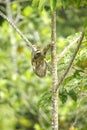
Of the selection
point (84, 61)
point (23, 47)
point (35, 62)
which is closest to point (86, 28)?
point (35, 62)

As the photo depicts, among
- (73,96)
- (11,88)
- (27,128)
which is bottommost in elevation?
(27,128)

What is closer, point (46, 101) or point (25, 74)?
point (46, 101)

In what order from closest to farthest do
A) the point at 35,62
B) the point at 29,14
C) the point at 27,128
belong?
the point at 35,62
the point at 29,14
the point at 27,128

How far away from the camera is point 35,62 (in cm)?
209

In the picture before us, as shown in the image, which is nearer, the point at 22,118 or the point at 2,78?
the point at 2,78

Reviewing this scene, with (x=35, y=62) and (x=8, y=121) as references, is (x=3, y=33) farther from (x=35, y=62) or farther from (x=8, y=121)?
(x=35, y=62)

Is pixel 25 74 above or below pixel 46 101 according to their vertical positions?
below

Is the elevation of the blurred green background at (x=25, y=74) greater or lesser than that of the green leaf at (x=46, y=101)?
lesser

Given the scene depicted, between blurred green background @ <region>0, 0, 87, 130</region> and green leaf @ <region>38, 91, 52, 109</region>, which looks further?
blurred green background @ <region>0, 0, 87, 130</region>

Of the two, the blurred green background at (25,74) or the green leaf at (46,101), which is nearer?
the green leaf at (46,101)

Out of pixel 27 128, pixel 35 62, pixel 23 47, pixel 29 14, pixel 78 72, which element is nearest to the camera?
pixel 35 62

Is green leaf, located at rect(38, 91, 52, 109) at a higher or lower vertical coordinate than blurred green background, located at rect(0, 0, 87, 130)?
higher

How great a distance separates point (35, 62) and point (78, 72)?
0.25 m

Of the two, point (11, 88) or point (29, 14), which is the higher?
point (29, 14)
